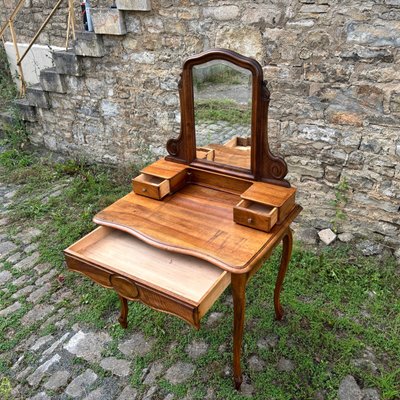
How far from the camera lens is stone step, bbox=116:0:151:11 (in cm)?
379

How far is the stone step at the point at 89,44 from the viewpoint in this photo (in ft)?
14.1

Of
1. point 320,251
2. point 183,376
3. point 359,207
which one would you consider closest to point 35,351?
point 183,376

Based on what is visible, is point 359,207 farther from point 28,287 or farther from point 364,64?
point 28,287

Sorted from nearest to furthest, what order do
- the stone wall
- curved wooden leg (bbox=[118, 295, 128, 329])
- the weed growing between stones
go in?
curved wooden leg (bbox=[118, 295, 128, 329]) < the weed growing between stones < the stone wall

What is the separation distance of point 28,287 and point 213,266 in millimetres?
2039

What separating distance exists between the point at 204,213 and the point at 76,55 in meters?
3.01

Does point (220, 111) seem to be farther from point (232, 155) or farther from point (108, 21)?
point (108, 21)

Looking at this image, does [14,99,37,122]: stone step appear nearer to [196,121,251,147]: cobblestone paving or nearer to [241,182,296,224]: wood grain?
[196,121,251,147]: cobblestone paving

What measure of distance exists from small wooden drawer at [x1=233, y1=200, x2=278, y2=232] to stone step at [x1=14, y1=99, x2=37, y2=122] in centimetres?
425

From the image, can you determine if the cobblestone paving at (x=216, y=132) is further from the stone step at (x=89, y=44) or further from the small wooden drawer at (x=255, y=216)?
the stone step at (x=89, y=44)

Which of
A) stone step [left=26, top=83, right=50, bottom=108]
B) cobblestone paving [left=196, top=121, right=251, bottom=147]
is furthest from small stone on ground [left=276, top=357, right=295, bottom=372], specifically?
stone step [left=26, top=83, right=50, bottom=108]

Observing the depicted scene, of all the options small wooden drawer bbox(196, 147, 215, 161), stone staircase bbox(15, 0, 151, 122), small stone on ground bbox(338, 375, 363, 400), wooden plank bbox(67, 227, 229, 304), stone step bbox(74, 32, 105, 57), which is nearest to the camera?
wooden plank bbox(67, 227, 229, 304)

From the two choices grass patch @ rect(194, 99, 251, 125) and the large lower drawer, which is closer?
the large lower drawer

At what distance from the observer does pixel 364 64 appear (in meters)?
3.05
